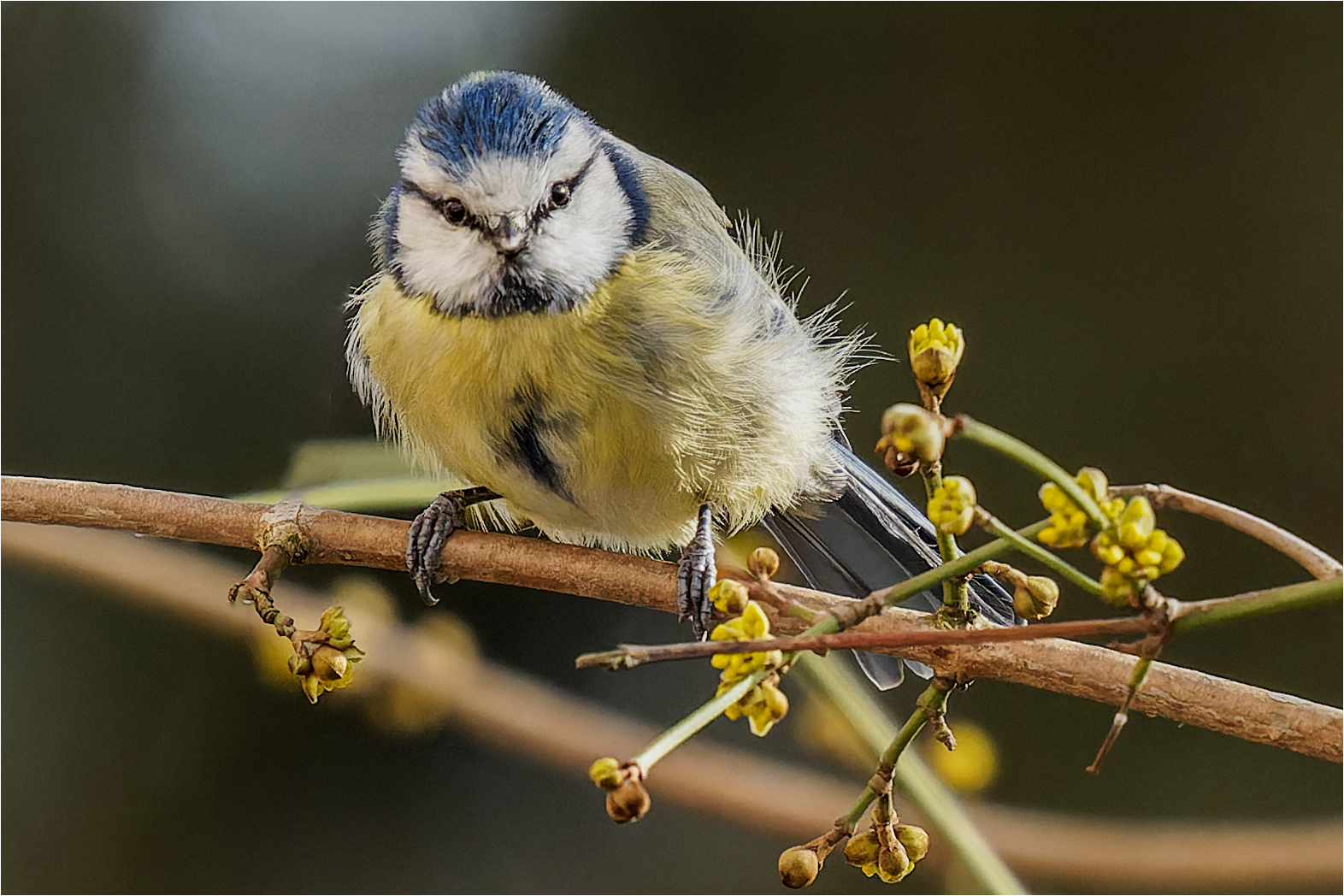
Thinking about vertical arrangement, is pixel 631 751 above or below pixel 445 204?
below

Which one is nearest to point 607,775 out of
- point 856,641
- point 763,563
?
point 856,641

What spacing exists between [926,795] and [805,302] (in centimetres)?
108

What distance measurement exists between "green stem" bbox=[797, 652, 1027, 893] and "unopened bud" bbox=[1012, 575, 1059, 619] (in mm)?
136

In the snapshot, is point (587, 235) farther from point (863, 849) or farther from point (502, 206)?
point (863, 849)

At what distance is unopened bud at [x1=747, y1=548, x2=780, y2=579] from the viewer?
742 mm

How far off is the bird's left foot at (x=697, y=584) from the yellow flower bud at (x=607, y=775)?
522mm

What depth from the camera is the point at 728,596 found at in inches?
26.5

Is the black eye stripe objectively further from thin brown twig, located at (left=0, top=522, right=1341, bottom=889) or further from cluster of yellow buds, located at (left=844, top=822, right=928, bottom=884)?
cluster of yellow buds, located at (left=844, top=822, right=928, bottom=884)

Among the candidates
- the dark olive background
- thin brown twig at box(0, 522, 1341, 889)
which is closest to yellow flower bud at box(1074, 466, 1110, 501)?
thin brown twig at box(0, 522, 1341, 889)

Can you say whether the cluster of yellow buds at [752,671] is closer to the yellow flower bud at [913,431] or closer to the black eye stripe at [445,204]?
the yellow flower bud at [913,431]

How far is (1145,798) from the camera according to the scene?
6.39 feet

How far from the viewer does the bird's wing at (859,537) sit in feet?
4.69

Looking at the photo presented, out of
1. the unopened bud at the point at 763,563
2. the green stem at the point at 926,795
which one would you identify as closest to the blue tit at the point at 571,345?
the green stem at the point at 926,795

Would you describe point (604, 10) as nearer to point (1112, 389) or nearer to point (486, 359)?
point (1112, 389)
